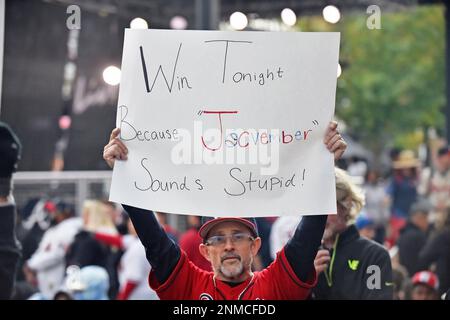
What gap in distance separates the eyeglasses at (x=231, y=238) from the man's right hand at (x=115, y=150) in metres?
0.48

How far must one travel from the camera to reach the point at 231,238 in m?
4.70

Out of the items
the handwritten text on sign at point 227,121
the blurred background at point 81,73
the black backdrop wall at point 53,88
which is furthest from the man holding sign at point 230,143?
the black backdrop wall at point 53,88

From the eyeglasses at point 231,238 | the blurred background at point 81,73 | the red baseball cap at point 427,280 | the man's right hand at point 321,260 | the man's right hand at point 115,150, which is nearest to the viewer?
the man's right hand at point 115,150

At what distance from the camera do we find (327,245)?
18.7 ft

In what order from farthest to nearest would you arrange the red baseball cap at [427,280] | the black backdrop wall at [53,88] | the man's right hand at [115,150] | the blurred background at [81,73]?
the black backdrop wall at [53,88] → the blurred background at [81,73] → the red baseball cap at [427,280] → the man's right hand at [115,150]

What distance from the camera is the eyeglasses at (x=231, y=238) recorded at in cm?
470

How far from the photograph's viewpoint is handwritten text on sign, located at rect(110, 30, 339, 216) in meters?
4.62

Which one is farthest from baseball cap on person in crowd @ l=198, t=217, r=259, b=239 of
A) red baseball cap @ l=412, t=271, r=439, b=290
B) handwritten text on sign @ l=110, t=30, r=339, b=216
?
red baseball cap @ l=412, t=271, r=439, b=290

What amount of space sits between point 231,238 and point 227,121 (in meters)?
0.47

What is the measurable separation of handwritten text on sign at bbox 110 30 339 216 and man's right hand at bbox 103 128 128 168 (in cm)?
3

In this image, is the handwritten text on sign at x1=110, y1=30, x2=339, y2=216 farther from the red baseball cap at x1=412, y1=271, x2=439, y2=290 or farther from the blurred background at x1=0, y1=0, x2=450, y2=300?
the blurred background at x1=0, y1=0, x2=450, y2=300

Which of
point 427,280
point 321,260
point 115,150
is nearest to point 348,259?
point 321,260

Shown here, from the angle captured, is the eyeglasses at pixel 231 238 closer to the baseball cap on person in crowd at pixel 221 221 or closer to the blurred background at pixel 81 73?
the baseball cap on person in crowd at pixel 221 221
